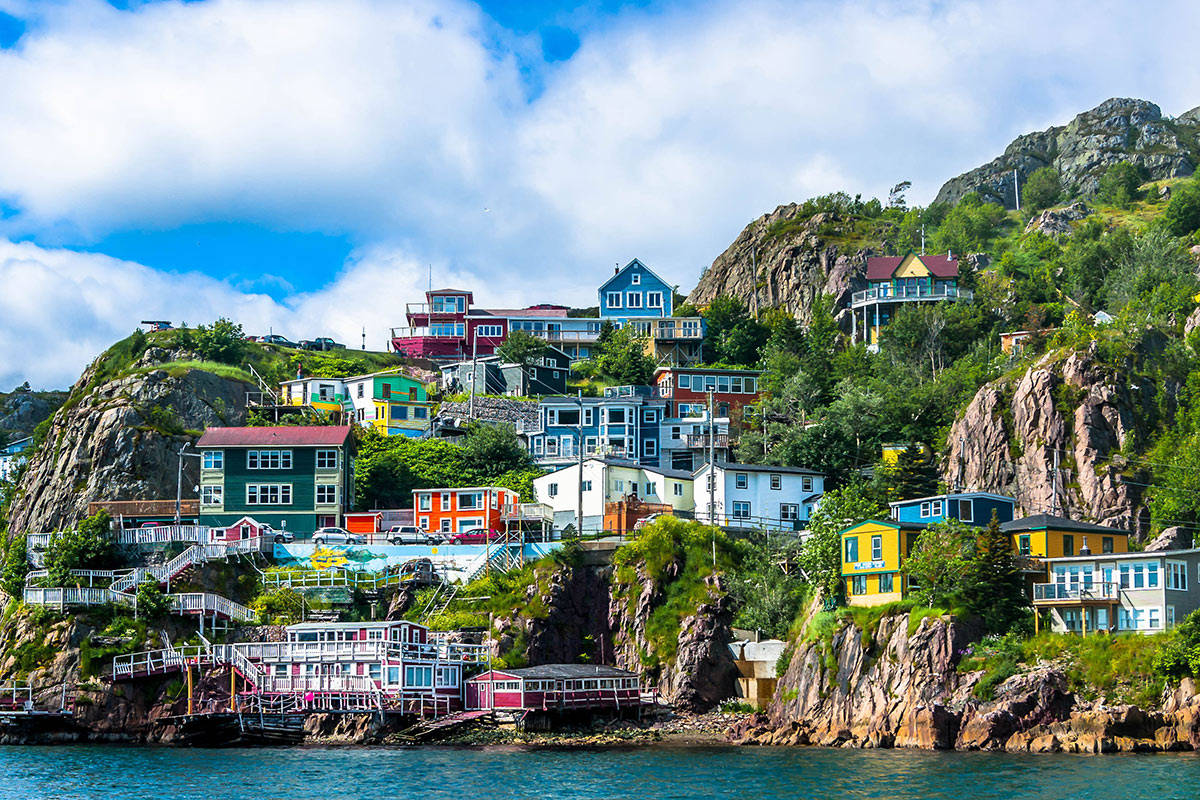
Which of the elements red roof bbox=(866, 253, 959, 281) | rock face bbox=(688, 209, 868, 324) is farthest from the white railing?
rock face bbox=(688, 209, 868, 324)

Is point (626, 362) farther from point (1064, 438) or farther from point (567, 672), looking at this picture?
point (567, 672)

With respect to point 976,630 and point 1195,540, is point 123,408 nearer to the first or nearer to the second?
point 976,630

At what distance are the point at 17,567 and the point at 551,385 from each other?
165 ft

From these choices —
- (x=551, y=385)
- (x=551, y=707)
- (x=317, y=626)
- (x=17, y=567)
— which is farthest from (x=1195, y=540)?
(x=17, y=567)

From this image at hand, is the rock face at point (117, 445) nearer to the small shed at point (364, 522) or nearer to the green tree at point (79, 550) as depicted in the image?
the green tree at point (79, 550)

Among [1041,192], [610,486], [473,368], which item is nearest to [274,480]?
[610,486]

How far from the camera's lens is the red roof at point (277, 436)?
315 feet

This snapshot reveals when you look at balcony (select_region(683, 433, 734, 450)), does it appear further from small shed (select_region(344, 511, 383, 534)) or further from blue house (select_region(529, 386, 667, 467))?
small shed (select_region(344, 511, 383, 534))

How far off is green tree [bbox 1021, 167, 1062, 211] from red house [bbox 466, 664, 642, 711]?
4164 inches

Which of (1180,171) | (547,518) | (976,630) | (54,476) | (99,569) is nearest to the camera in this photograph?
(976,630)

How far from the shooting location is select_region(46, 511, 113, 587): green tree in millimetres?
83312

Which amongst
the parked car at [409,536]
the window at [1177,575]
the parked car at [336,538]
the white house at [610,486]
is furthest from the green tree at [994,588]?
the parked car at [336,538]

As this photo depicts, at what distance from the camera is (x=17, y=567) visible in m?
85.4

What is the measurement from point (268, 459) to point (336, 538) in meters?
10.9
